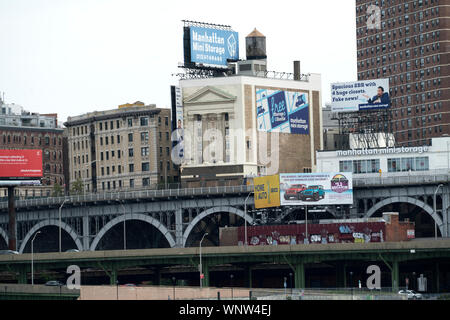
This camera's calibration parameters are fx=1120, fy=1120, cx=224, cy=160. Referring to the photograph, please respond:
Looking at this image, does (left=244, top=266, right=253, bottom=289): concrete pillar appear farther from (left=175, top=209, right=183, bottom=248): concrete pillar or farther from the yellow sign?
(left=175, top=209, right=183, bottom=248): concrete pillar

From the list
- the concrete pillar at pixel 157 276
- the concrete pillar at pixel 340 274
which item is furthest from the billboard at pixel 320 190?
the concrete pillar at pixel 157 276

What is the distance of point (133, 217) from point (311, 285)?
40128 mm

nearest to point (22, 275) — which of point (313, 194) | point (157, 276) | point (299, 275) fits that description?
point (157, 276)

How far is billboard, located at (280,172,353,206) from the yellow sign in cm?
79

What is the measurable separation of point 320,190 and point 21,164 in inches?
2038

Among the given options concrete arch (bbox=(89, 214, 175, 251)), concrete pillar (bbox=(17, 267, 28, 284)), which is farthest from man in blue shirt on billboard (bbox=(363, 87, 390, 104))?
concrete pillar (bbox=(17, 267, 28, 284))

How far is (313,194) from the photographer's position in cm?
17688

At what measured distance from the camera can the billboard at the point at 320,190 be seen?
579 ft

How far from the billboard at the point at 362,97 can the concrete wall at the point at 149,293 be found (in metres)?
85.4

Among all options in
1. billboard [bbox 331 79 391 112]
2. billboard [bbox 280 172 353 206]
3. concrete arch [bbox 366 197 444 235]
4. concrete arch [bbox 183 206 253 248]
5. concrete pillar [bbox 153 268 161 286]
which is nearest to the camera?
concrete pillar [bbox 153 268 161 286]

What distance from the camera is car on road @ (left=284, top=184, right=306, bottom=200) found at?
579ft

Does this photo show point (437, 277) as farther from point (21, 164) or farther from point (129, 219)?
point (21, 164)
